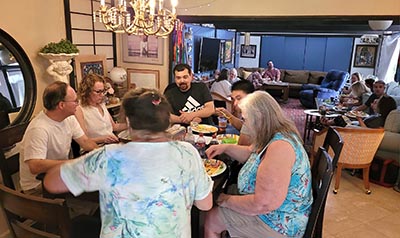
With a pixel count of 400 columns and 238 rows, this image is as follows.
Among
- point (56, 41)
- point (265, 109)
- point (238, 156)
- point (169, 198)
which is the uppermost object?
point (56, 41)

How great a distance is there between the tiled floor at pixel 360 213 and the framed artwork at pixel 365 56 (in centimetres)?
768

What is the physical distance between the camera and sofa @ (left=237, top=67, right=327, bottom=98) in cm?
984

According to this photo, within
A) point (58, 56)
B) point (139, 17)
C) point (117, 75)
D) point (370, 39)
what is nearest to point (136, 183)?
point (139, 17)

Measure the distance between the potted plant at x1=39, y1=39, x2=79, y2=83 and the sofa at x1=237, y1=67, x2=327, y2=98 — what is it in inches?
291

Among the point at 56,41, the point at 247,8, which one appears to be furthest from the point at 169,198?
the point at 247,8

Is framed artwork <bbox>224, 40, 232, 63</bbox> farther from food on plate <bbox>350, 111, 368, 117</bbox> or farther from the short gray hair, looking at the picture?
the short gray hair

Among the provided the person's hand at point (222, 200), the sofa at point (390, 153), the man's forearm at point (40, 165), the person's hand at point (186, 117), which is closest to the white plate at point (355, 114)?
the sofa at point (390, 153)

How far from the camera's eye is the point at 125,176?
109cm

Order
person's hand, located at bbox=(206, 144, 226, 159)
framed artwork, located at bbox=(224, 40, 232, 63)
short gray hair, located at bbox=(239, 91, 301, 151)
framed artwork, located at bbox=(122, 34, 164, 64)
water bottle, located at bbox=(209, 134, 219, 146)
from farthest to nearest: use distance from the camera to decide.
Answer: framed artwork, located at bbox=(224, 40, 232, 63) < framed artwork, located at bbox=(122, 34, 164, 64) < water bottle, located at bbox=(209, 134, 219, 146) < person's hand, located at bbox=(206, 144, 226, 159) < short gray hair, located at bbox=(239, 91, 301, 151)

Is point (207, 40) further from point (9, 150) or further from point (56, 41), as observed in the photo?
point (9, 150)

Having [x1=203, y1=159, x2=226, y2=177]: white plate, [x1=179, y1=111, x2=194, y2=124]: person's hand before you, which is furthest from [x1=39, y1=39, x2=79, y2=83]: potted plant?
[x1=203, y1=159, x2=226, y2=177]: white plate

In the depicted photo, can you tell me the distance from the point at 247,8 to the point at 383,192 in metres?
2.62

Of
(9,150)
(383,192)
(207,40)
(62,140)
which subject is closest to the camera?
(62,140)

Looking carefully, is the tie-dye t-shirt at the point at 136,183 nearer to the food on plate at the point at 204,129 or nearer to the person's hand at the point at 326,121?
the food on plate at the point at 204,129
